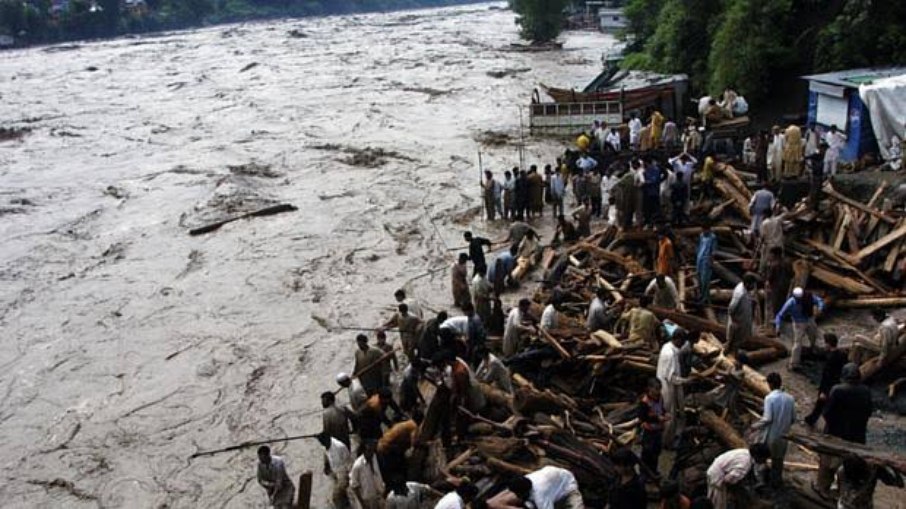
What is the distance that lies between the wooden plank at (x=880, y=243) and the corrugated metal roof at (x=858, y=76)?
6.70 m

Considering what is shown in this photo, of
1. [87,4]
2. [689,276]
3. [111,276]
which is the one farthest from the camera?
[87,4]

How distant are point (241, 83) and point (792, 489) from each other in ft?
163

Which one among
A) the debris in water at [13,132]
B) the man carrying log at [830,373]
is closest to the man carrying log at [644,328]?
the man carrying log at [830,373]

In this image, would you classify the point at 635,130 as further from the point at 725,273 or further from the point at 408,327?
the point at 408,327

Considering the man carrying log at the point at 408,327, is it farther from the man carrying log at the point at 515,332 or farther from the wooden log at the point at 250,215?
the wooden log at the point at 250,215

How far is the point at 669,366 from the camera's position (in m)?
8.82

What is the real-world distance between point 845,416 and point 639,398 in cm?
251

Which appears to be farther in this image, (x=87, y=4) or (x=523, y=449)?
(x=87, y=4)

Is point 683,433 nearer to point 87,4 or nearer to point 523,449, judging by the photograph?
point 523,449

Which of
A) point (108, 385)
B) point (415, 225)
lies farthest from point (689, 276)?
point (108, 385)

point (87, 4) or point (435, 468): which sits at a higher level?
point (87, 4)

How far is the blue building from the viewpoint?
18.0 m

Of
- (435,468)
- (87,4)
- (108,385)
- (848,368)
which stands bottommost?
(108,385)

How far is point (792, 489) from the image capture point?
26.0 feet
